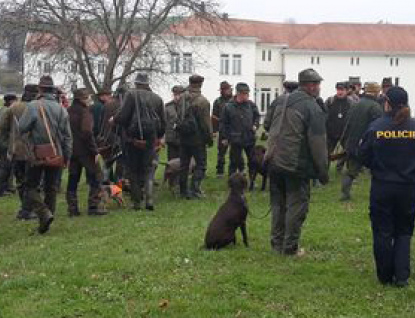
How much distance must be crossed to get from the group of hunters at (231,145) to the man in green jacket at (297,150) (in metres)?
0.01

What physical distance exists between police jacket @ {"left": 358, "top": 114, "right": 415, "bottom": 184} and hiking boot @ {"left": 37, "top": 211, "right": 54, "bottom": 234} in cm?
504

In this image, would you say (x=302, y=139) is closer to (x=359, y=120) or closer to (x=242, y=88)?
(x=359, y=120)

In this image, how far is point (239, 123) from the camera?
13.9m

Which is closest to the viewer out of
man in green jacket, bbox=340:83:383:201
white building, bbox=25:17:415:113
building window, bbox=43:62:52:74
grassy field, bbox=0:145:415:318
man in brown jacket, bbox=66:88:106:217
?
grassy field, bbox=0:145:415:318

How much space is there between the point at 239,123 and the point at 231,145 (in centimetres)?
46

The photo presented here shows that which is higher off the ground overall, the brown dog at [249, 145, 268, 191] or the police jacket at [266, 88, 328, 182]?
the police jacket at [266, 88, 328, 182]

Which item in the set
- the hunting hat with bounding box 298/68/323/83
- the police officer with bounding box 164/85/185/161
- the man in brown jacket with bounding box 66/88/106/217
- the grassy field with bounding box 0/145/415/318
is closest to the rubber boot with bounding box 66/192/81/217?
the man in brown jacket with bounding box 66/88/106/217

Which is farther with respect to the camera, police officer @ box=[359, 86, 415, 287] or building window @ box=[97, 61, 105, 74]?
building window @ box=[97, 61, 105, 74]

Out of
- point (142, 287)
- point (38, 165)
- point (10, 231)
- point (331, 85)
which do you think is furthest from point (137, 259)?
point (331, 85)

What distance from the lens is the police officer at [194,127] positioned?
1314cm

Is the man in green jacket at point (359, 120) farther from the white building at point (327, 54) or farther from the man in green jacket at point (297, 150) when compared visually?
the white building at point (327, 54)

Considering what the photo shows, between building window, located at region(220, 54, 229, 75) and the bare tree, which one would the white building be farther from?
the bare tree

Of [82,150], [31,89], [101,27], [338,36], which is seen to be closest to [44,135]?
[82,150]

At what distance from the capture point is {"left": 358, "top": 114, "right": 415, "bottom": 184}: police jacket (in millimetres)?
7203
